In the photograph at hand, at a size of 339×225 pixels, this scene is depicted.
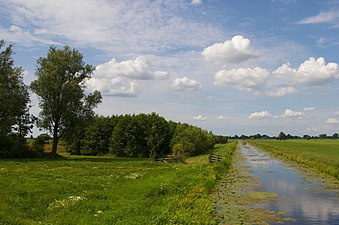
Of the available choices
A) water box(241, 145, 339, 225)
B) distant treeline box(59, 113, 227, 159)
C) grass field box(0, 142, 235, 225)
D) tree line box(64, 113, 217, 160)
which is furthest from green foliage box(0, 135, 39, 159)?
water box(241, 145, 339, 225)

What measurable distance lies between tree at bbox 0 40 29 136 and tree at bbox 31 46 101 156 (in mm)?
2502

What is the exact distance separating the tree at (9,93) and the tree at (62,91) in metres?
2.50

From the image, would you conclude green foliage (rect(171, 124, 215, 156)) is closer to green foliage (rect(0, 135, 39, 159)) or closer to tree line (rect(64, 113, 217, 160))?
tree line (rect(64, 113, 217, 160))

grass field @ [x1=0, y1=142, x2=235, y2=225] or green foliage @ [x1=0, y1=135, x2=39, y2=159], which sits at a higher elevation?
green foliage @ [x1=0, y1=135, x2=39, y2=159]

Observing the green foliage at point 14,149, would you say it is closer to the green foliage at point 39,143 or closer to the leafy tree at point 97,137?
the green foliage at point 39,143

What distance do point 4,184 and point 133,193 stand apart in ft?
27.0

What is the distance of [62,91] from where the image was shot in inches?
2044

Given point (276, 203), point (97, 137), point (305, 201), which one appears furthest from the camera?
point (97, 137)

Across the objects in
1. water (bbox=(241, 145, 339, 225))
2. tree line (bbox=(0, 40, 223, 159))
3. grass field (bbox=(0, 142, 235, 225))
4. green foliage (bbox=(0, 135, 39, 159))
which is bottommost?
water (bbox=(241, 145, 339, 225))

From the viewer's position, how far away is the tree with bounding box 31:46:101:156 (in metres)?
51.6

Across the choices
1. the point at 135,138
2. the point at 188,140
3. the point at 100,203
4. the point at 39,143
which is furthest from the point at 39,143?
the point at 100,203

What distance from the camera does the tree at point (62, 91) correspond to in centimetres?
5162

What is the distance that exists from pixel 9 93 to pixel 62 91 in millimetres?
7424

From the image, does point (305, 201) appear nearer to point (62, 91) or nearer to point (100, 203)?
point (100, 203)
